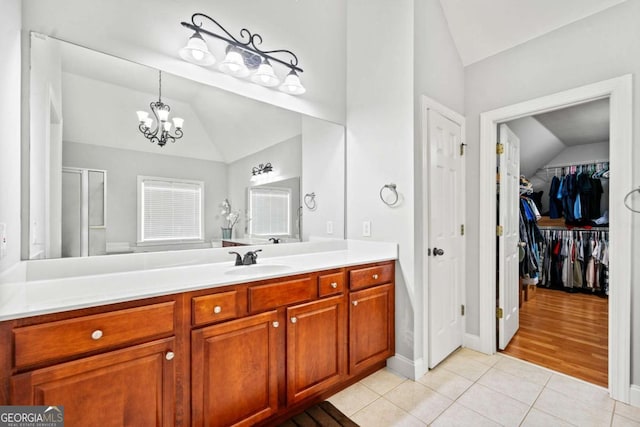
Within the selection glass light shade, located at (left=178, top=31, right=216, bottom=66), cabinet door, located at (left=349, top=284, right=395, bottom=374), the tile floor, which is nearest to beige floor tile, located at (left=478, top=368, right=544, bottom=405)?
the tile floor

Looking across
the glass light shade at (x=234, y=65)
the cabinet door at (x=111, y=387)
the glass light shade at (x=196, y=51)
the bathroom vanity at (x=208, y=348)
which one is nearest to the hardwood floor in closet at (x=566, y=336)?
the bathroom vanity at (x=208, y=348)

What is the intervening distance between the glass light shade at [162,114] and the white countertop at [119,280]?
819 millimetres

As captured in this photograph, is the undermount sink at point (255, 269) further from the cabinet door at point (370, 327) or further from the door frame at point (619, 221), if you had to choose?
the door frame at point (619, 221)

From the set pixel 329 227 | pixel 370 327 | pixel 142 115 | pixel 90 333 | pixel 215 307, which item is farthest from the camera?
pixel 329 227

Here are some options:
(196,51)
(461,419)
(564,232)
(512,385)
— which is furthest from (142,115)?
(564,232)

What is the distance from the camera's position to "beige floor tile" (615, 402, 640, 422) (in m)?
1.70

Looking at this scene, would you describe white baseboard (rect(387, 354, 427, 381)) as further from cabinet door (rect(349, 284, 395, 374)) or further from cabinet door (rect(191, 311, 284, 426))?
cabinet door (rect(191, 311, 284, 426))

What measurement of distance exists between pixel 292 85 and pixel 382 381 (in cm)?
230

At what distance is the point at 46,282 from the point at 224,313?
0.85 meters

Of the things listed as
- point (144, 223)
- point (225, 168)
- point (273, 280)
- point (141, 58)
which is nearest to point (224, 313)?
point (273, 280)

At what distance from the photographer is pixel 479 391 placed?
6.47ft

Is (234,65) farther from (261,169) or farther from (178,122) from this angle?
(261,169)

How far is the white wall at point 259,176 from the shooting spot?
2049 millimetres

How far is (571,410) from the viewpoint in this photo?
1773 millimetres
